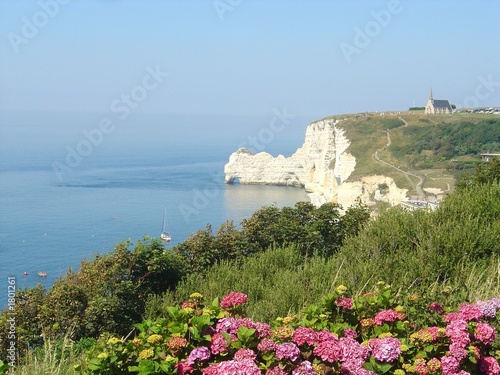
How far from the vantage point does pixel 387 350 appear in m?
3.24

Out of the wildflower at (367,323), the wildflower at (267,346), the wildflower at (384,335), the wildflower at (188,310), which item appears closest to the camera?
the wildflower at (267,346)

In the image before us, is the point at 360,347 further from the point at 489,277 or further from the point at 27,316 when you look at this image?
the point at 27,316

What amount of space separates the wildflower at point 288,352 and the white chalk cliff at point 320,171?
4614 centimetres

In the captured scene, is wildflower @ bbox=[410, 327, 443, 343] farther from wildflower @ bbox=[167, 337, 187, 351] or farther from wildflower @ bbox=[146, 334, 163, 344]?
wildflower @ bbox=[146, 334, 163, 344]

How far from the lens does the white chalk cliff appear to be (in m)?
55.7

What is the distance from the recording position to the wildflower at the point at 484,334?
3.61 m

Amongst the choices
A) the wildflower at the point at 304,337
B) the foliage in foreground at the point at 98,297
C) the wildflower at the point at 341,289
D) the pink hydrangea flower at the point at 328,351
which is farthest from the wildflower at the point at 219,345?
the foliage in foreground at the point at 98,297

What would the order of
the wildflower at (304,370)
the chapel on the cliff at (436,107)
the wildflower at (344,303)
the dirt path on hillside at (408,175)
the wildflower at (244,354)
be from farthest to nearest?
the chapel on the cliff at (436,107) < the dirt path on hillside at (408,175) < the wildflower at (344,303) < the wildflower at (244,354) < the wildflower at (304,370)

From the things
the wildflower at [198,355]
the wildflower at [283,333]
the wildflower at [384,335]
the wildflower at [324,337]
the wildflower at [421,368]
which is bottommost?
the wildflower at [421,368]

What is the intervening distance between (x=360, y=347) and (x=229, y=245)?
5.90 metres

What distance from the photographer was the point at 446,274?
19.5ft

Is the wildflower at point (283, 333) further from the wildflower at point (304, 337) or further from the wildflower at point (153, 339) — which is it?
the wildflower at point (153, 339)

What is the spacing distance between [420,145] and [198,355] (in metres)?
67.3

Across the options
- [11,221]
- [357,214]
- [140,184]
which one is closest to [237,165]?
[140,184]
